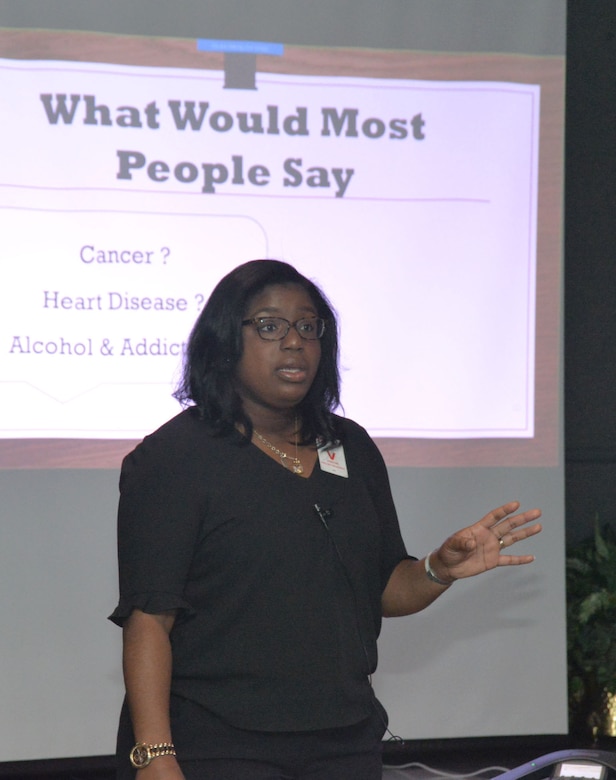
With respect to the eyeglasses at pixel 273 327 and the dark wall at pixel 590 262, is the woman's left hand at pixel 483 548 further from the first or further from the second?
the dark wall at pixel 590 262

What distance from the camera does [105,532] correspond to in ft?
10.4

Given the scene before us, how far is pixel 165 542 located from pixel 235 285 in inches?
17.2

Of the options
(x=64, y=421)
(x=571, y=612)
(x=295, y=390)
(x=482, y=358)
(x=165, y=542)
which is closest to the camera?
(x=165, y=542)

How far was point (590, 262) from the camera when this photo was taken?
3.85m

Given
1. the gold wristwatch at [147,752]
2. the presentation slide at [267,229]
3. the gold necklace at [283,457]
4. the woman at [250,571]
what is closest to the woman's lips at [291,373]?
the woman at [250,571]

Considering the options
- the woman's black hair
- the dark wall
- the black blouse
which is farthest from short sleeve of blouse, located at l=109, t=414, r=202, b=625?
the dark wall

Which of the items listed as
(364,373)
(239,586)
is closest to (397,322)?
(364,373)

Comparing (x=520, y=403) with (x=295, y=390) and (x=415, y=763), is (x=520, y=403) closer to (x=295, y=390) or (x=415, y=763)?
(x=415, y=763)

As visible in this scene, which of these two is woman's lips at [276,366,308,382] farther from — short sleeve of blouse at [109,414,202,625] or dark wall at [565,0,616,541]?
dark wall at [565,0,616,541]

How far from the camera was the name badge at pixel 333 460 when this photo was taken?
1723 millimetres

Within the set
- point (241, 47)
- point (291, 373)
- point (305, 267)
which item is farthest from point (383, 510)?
point (241, 47)

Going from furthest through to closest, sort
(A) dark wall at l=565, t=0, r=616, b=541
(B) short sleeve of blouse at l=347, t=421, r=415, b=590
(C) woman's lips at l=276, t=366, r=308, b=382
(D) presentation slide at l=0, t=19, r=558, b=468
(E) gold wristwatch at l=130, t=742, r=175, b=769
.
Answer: (A) dark wall at l=565, t=0, r=616, b=541, (D) presentation slide at l=0, t=19, r=558, b=468, (B) short sleeve of blouse at l=347, t=421, r=415, b=590, (C) woman's lips at l=276, t=366, r=308, b=382, (E) gold wristwatch at l=130, t=742, r=175, b=769

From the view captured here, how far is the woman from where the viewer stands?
5.02 feet

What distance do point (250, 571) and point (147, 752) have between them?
295mm
